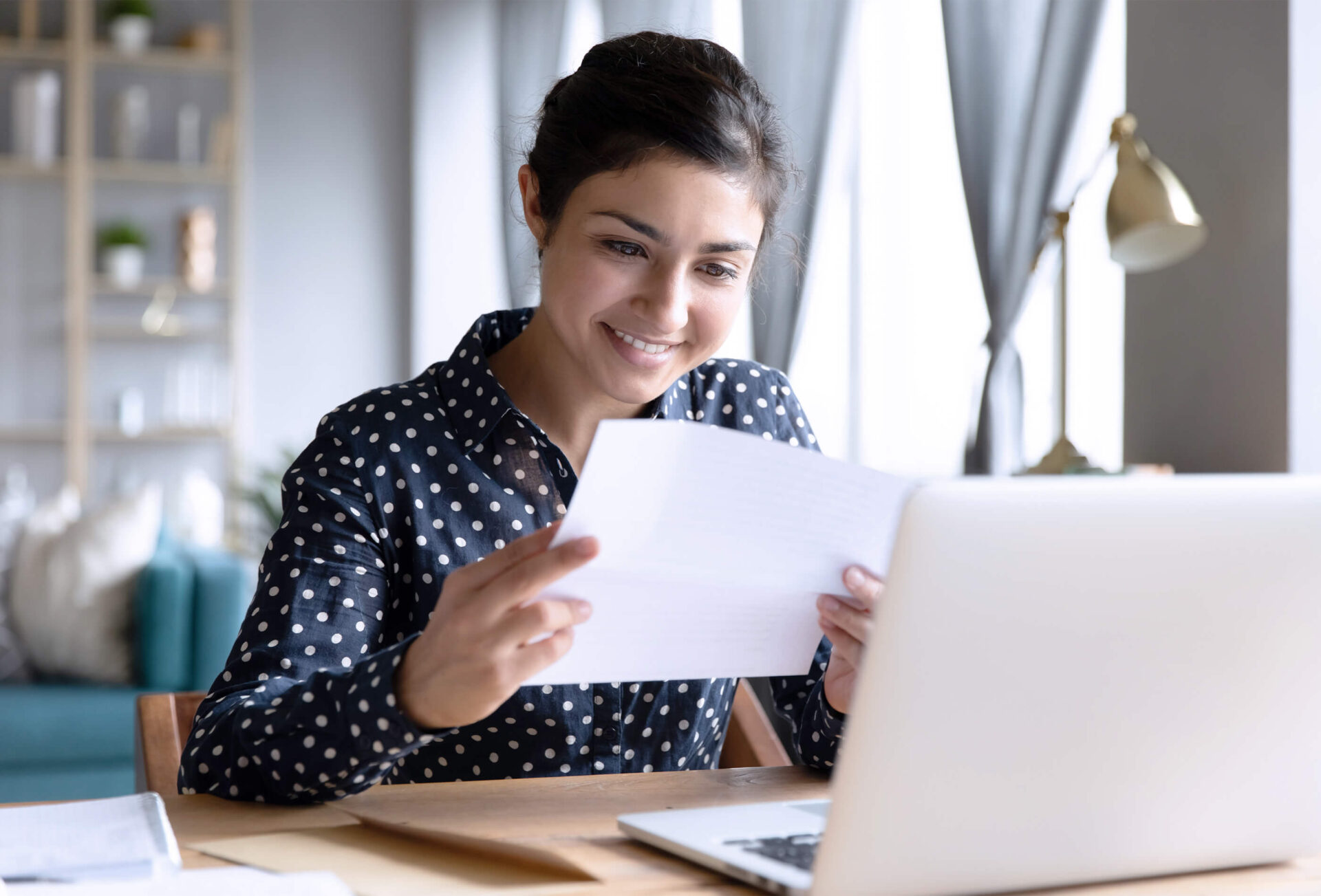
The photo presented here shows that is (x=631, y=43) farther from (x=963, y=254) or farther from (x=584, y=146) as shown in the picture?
(x=963, y=254)

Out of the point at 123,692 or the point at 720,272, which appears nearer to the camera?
the point at 720,272

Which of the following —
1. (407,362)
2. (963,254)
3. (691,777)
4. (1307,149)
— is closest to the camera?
(691,777)

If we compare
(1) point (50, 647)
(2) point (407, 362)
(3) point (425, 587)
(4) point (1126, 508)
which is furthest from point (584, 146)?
(2) point (407, 362)

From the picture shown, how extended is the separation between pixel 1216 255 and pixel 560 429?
926 millimetres

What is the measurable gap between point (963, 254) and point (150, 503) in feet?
6.84

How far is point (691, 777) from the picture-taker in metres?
1.05

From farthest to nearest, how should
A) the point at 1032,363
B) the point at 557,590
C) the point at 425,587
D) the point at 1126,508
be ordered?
1. the point at 1032,363
2. the point at 425,587
3. the point at 557,590
4. the point at 1126,508

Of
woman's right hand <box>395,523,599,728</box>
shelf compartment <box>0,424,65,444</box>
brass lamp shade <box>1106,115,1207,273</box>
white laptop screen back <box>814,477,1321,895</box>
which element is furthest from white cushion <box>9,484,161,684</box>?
white laptop screen back <box>814,477,1321,895</box>

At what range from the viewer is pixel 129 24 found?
16.2 feet

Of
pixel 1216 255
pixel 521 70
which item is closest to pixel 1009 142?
pixel 1216 255

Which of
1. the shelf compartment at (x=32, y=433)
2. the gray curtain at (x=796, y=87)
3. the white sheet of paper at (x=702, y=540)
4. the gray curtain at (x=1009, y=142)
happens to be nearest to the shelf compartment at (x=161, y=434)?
the shelf compartment at (x=32, y=433)

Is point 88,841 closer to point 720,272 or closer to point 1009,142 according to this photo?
point 720,272

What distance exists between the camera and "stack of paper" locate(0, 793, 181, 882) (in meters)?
0.75

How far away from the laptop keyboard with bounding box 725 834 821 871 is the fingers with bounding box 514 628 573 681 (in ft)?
0.52
